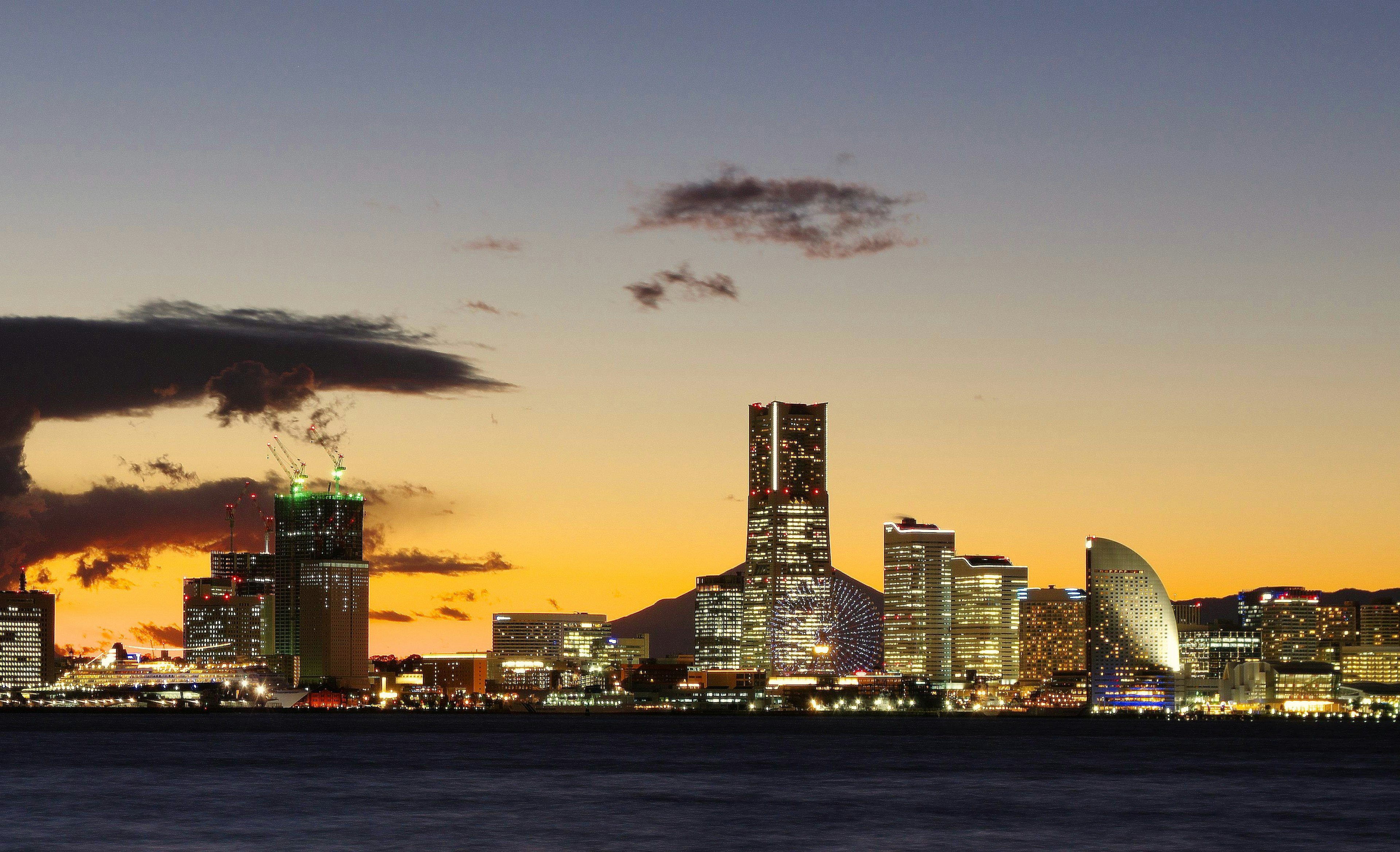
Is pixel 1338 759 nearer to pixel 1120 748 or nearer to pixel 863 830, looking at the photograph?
pixel 1120 748

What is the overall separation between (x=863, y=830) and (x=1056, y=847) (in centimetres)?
1094

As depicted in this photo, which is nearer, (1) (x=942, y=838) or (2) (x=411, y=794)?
(1) (x=942, y=838)

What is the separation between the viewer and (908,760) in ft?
520

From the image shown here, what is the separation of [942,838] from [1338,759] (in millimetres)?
103961

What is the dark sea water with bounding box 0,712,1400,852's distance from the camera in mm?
82312

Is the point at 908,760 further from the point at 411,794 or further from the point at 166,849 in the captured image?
the point at 166,849

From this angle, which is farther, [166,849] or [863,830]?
[863,830]

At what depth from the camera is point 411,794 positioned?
109125 mm

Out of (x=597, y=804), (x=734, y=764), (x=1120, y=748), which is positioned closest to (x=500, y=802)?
(x=597, y=804)

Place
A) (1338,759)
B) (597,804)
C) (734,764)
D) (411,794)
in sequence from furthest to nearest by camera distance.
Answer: (1338,759)
(734,764)
(411,794)
(597,804)

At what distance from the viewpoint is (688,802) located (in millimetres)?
104875

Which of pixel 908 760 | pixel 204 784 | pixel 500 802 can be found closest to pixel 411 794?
pixel 500 802

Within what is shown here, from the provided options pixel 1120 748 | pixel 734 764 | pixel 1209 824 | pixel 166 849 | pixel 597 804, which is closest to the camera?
pixel 166 849

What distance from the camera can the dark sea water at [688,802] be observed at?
82.3 meters
